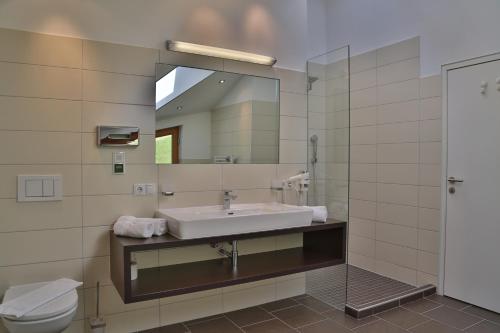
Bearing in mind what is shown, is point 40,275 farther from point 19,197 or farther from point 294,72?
point 294,72

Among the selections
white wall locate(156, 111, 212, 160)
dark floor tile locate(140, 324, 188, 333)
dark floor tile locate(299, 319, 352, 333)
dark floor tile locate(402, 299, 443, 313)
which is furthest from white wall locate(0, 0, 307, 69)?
dark floor tile locate(402, 299, 443, 313)

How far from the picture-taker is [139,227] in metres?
2.29

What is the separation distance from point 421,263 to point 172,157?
257 cm

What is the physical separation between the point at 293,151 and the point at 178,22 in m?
1.45

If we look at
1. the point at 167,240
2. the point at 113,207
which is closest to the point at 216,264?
the point at 167,240

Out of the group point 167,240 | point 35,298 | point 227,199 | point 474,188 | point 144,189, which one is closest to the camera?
point 35,298

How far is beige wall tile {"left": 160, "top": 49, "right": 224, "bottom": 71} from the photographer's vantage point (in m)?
2.71

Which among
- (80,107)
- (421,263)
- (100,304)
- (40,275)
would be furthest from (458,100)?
(40,275)

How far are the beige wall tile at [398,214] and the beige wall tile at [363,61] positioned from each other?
1529 mm

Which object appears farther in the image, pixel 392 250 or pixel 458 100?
pixel 392 250

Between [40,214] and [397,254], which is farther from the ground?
[40,214]

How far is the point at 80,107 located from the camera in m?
2.44

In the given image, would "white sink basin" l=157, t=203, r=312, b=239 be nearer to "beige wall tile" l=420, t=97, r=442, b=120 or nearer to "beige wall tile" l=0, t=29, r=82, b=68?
"beige wall tile" l=0, t=29, r=82, b=68

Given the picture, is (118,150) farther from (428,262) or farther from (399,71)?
(428,262)
